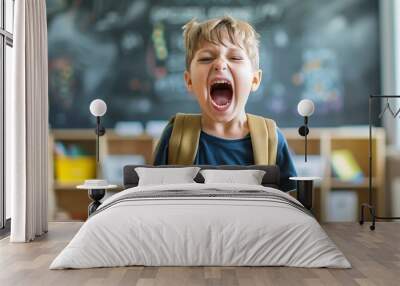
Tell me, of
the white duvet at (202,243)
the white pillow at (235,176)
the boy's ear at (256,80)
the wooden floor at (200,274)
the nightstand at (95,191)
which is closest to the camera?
the wooden floor at (200,274)

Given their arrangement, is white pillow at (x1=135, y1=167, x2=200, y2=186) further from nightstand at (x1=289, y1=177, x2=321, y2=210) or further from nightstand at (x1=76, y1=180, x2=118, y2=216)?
nightstand at (x1=289, y1=177, x2=321, y2=210)

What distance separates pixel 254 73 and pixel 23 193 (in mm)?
2936

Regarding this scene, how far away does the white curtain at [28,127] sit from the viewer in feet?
19.4

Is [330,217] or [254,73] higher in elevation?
[254,73]

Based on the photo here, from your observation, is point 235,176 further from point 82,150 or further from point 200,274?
point 200,274

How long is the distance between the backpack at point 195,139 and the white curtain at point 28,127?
1.53 meters

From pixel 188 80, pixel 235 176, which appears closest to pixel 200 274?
pixel 235 176

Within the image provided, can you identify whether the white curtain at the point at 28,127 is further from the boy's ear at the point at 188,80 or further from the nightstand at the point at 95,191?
the boy's ear at the point at 188,80

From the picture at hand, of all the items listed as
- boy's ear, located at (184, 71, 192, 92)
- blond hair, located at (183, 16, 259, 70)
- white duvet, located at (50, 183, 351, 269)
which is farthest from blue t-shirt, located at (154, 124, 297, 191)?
white duvet, located at (50, 183, 351, 269)

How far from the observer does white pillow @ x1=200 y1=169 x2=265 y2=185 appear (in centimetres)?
650

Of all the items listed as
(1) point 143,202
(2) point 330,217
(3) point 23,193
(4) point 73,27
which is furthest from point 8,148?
(2) point 330,217

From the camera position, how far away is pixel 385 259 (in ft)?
16.2

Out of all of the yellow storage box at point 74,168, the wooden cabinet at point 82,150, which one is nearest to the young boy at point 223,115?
the wooden cabinet at point 82,150

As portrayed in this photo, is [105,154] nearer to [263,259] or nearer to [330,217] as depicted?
[330,217]
